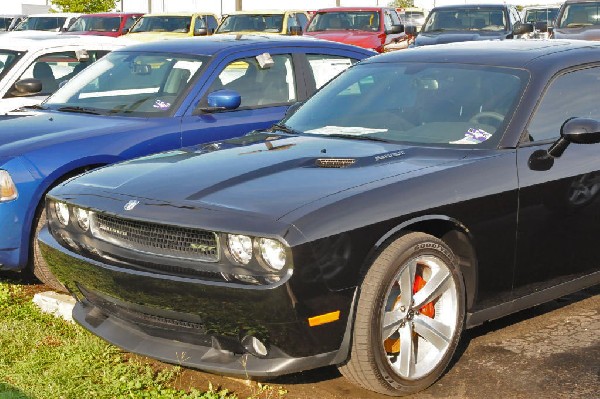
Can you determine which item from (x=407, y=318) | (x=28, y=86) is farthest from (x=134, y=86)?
(x=407, y=318)

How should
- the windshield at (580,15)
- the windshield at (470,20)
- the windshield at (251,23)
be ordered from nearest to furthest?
the windshield at (580,15) < the windshield at (470,20) < the windshield at (251,23)

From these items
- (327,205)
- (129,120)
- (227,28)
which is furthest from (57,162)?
(227,28)

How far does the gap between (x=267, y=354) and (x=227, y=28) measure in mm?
19665

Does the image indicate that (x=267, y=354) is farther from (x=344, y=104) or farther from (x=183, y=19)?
(x=183, y=19)

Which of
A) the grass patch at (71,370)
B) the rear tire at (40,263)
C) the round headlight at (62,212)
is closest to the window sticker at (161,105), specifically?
the rear tire at (40,263)

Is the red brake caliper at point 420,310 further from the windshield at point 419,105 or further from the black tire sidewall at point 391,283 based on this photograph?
the windshield at point 419,105

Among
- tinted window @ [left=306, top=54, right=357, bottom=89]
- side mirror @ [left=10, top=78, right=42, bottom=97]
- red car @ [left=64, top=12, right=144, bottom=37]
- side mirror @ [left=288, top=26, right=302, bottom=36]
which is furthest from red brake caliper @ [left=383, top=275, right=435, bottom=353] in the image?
red car @ [left=64, top=12, right=144, bottom=37]

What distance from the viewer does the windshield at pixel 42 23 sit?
29.6m

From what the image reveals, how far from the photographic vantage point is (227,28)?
23.2 m

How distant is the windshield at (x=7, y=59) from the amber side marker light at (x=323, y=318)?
18.8 feet

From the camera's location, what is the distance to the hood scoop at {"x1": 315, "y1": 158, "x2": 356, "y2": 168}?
4809mm

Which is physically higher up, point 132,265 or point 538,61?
point 538,61

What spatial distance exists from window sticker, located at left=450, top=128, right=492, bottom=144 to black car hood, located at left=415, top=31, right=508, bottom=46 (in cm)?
1520

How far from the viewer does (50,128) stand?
680 cm
